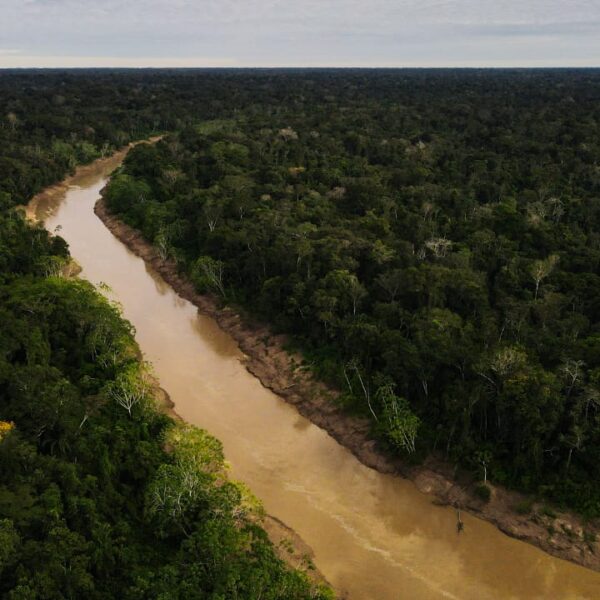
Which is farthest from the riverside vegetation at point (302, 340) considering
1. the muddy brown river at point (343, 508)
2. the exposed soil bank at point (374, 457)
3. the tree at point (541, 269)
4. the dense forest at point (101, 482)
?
the muddy brown river at point (343, 508)

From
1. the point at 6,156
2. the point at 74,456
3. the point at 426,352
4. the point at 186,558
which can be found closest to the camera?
the point at 186,558

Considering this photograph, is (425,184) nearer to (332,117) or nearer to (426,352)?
(426,352)

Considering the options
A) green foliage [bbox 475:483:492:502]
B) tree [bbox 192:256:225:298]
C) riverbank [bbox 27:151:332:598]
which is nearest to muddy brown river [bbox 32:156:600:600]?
riverbank [bbox 27:151:332:598]

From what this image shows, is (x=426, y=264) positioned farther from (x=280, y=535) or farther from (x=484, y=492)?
(x=280, y=535)

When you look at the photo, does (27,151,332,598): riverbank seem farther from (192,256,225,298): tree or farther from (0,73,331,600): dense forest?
(192,256,225,298): tree

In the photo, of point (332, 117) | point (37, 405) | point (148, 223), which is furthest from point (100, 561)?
point (332, 117)
